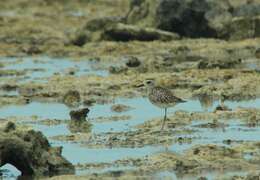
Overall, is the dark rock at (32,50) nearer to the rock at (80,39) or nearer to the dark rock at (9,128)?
the rock at (80,39)

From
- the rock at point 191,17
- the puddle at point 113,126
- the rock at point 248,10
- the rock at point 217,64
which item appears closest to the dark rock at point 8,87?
the puddle at point 113,126

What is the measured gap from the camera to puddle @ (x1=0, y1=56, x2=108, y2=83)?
24.2 m

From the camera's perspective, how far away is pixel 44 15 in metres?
38.7

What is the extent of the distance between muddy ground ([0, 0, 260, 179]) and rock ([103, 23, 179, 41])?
15.2 inches

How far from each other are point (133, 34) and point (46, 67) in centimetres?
468

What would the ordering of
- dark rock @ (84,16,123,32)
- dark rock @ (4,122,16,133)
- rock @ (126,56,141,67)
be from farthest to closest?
dark rock @ (84,16,123,32)
rock @ (126,56,141,67)
dark rock @ (4,122,16,133)

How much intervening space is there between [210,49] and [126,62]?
10.8ft

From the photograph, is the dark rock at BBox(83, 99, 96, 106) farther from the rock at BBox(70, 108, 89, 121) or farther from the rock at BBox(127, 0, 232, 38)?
the rock at BBox(127, 0, 232, 38)

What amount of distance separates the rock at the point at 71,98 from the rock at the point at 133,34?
32.5ft

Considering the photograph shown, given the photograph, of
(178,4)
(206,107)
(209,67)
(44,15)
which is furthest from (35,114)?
(44,15)

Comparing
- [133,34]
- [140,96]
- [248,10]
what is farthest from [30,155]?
[248,10]

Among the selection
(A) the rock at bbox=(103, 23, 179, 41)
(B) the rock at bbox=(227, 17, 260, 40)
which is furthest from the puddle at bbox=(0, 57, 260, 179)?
(B) the rock at bbox=(227, 17, 260, 40)

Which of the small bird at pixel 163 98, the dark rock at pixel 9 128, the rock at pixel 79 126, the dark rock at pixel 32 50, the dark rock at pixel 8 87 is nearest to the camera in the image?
the dark rock at pixel 9 128

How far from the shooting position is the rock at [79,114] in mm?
17672
